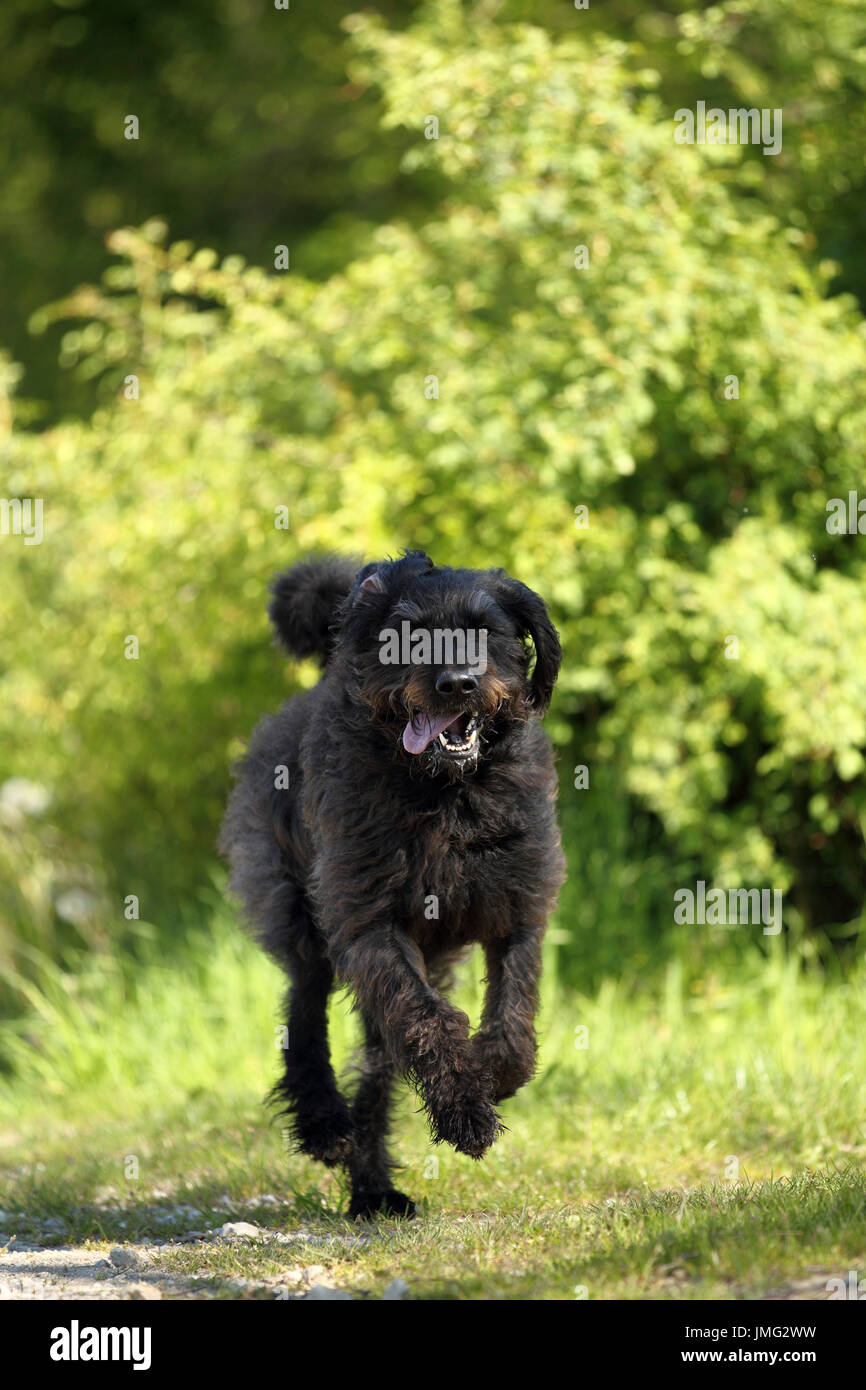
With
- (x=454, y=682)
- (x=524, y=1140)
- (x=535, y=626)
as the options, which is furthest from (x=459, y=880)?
(x=524, y=1140)

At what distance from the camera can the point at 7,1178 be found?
627 centimetres

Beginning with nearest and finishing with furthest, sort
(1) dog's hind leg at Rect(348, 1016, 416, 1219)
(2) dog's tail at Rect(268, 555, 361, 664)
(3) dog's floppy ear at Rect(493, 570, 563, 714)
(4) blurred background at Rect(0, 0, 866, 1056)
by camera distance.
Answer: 1. (3) dog's floppy ear at Rect(493, 570, 563, 714)
2. (1) dog's hind leg at Rect(348, 1016, 416, 1219)
3. (2) dog's tail at Rect(268, 555, 361, 664)
4. (4) blurred background at Rect(0, 0, 866, 1056)

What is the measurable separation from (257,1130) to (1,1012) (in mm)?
3710

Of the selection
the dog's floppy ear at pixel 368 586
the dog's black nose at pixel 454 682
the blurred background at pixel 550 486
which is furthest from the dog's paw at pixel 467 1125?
the blurred background at pixel 550 486

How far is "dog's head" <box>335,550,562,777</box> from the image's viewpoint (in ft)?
13.7

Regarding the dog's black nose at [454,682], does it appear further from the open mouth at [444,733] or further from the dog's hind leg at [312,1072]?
the dog's hind leg at [312,1072]

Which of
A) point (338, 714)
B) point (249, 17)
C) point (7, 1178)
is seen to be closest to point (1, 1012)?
point (7, 1178)

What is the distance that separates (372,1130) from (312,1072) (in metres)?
0.30

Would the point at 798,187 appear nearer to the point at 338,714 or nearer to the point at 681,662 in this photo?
the point at 681,662

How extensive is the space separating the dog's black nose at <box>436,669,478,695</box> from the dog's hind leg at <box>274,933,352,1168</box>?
1.49m

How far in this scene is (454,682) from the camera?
4117mm

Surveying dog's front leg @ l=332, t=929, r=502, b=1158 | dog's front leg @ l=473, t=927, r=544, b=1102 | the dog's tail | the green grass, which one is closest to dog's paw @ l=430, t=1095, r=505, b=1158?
dog's front leg @ l=332, t=929, r=502, b=1158

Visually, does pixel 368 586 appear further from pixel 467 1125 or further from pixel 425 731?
pixel 467 1125

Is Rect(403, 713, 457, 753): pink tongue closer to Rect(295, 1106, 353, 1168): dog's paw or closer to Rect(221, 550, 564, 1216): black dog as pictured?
Rect(221, 550, 564, 1216): black dog
